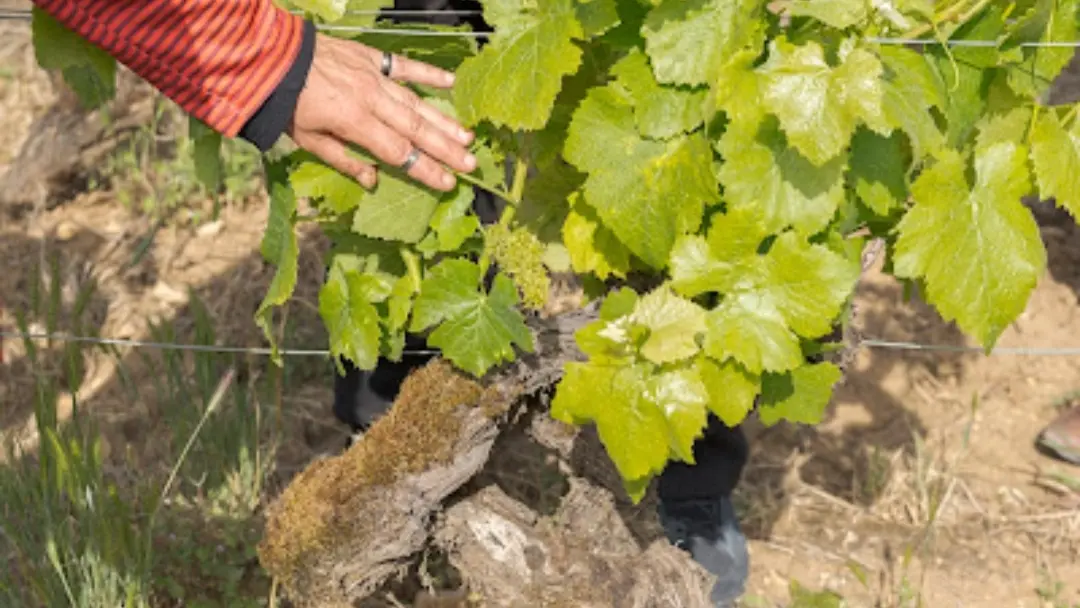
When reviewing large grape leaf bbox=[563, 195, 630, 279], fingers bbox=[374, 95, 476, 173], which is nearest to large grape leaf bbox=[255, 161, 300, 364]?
fingers bbox=[374, 95, 476, 173]

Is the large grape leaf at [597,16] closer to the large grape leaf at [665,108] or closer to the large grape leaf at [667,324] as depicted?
the large grape leaf at [665,108]

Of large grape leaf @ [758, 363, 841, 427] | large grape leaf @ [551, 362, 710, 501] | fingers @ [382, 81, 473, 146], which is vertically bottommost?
large grape leaf @ [758, 363, 841, 427]

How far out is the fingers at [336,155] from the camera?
174 centimetres

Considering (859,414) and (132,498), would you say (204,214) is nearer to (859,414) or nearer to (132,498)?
(132,498)

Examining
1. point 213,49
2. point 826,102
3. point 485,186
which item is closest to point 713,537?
point 485,186

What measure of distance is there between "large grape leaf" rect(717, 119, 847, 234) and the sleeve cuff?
22.2 inches

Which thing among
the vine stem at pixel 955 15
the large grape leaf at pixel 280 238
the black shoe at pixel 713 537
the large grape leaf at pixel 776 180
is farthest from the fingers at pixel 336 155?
the black shoe at pixel 713 537

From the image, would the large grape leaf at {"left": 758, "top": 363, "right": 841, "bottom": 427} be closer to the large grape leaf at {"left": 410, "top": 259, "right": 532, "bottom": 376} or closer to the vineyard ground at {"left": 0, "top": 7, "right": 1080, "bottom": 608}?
the large grape leaf at {"left": 410, "top": 259, "right": 532, "bottom": 376}

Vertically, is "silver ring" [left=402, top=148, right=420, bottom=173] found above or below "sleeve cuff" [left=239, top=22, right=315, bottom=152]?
below

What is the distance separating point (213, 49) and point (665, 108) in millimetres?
587

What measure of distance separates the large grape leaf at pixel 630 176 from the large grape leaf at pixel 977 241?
271mm

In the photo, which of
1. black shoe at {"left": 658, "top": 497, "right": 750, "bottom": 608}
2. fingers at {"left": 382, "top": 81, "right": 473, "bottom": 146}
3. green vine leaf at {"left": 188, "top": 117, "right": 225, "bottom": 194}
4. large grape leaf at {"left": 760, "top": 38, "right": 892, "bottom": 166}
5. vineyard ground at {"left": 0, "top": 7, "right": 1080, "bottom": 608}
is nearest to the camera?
large grape leaf at {"left": 760, "top": 38, "right": 892, "bottom": 166}

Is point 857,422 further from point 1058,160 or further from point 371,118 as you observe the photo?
point 371,118

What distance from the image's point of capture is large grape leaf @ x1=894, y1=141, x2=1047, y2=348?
1.54 metres
